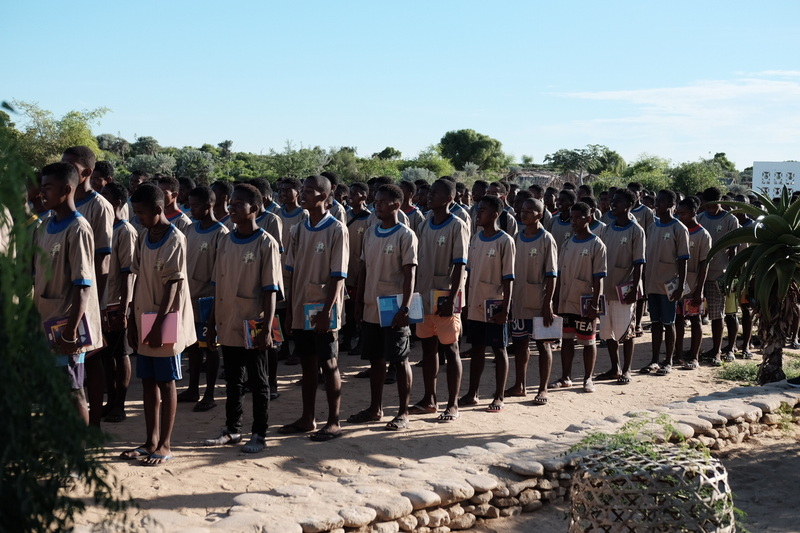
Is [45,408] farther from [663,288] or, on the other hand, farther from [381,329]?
[663,288]

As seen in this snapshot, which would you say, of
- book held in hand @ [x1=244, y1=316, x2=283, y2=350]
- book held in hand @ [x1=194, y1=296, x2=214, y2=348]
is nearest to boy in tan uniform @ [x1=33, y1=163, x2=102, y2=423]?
book held in hand @ [x1=244, y1=316, x2=283, y2=350]

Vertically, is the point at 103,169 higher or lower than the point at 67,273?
higher

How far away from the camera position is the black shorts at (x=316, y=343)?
6559mm

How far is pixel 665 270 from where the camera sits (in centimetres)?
980

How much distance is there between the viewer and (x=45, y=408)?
2379 millimetres

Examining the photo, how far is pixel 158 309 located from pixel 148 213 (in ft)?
A: 2.27

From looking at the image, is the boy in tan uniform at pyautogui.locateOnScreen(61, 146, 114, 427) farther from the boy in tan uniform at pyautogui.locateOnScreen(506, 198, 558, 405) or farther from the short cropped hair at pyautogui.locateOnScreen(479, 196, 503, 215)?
the boy in tan uniform at pyautogui.locateOnScreen(506, 198, 558, 405)

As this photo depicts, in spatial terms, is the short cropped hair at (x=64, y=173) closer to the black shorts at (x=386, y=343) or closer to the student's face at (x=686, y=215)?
the black shorts at (x=386, y=343)

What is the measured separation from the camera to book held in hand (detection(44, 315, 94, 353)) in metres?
5.30

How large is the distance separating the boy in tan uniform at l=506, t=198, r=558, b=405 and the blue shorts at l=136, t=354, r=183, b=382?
3811 millimetres

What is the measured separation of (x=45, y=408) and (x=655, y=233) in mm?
8761

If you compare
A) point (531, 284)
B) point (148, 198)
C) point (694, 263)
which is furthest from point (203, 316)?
point (694, 263)

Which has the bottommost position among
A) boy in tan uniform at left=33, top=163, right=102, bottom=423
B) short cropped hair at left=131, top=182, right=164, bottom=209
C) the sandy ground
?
the sandy ground

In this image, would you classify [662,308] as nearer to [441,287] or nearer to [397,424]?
[441,287]
